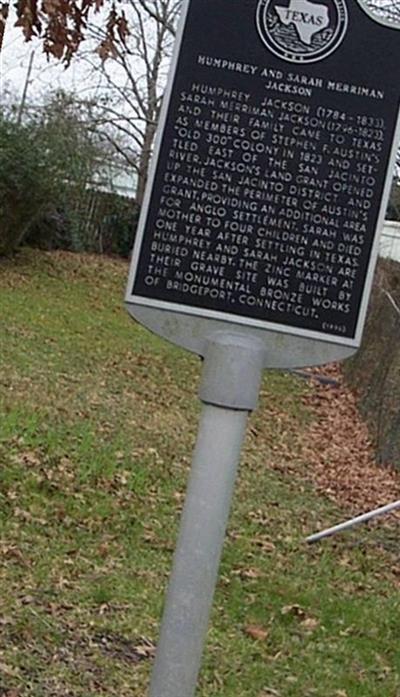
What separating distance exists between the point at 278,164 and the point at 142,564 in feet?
10.8

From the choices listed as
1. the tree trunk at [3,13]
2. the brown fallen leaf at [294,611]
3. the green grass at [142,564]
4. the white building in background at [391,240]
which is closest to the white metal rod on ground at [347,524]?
the green grass at [142,564]

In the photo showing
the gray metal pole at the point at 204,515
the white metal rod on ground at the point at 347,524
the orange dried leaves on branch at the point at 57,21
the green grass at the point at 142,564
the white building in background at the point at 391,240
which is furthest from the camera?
the white building in background at the point at 391,240

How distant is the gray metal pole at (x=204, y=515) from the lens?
2916 millimetres

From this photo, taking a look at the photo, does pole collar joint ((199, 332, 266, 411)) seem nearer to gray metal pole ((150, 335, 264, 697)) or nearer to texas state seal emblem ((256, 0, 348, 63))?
gray metal pole ((150, 335, 264, 697))

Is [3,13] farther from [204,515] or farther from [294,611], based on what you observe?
[294,611]

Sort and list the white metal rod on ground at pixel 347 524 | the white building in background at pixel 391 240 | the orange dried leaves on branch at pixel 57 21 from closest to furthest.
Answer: the orange dried leaves on branch at pixel 57 21 → the white metal rod on ground at pixel 347 524 → the white building in background at pixel 391 240

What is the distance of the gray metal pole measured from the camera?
292 centimetres

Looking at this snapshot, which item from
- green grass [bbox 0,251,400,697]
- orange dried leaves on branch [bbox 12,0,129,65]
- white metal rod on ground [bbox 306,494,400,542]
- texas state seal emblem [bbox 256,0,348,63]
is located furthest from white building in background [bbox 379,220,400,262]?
texas state seal emblem [bbox 256,0,348,63]

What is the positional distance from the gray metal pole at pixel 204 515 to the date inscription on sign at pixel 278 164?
0.16 m

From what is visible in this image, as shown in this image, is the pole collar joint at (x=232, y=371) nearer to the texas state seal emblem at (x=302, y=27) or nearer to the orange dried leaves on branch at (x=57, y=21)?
the texas state seal emblem at (x=302, y=27)

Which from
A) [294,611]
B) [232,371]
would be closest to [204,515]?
[232,371]

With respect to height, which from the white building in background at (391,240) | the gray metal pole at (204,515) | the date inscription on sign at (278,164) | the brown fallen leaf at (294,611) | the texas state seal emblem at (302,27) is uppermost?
the white building in background at (391,240)

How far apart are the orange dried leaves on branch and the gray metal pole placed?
1430 mm

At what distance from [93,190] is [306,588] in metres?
18.9
